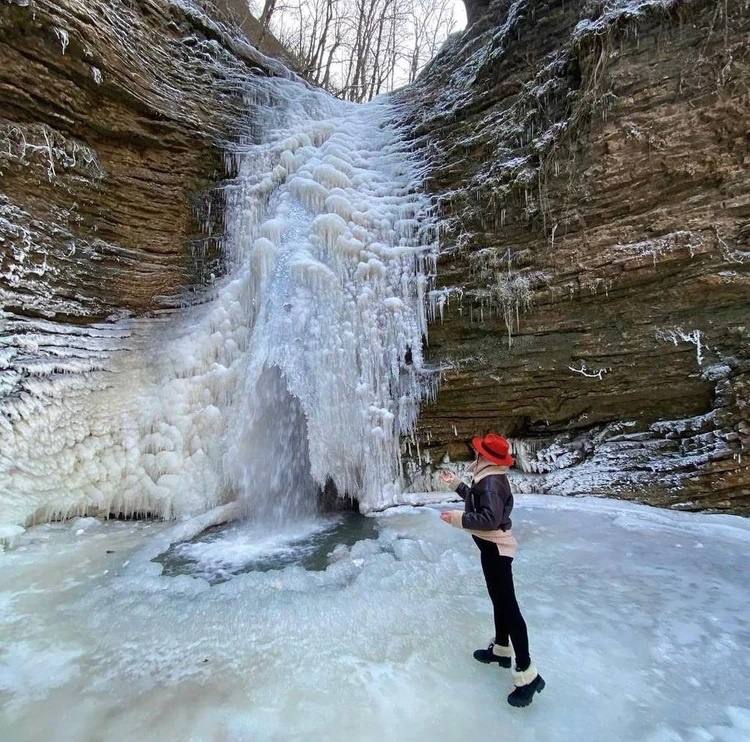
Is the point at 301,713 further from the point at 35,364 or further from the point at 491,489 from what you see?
the point at 35,364

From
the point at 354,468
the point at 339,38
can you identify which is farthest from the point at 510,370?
the point at 339,38

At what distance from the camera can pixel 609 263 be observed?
5008 mm

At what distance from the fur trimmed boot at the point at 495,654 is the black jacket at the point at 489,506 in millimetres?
663

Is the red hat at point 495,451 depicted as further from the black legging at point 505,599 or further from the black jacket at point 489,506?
the black legging at point 505,599

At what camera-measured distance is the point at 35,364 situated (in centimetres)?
498

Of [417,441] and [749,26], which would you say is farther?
[417,441]

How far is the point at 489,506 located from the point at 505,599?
0.44 metres

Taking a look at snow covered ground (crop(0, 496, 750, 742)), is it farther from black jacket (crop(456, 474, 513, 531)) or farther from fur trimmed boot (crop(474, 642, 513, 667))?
black jacket (crop(456, 474, 513, 531))

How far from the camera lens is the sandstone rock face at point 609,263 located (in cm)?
455

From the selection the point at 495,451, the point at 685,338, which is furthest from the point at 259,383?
the point at 685,338

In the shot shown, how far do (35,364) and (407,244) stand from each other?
4.55 meters

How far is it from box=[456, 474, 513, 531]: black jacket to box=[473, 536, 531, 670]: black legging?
122 millimetres

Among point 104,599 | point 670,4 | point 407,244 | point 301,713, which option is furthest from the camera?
point 407,244

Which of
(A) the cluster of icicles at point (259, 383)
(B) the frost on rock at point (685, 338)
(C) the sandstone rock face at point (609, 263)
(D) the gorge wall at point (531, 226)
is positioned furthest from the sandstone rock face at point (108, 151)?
(B) the frost on rock at point (685, 338)
